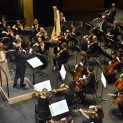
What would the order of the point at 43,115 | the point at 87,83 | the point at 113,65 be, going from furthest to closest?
the point at 113,65 → the point at 87,83 → the point at 43,115

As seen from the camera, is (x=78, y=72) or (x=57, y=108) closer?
(x=57, y=108)

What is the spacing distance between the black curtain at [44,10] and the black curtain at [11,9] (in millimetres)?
783

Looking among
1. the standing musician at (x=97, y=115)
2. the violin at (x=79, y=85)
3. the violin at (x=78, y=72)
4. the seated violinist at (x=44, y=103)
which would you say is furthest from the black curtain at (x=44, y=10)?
the standing musician at (x=97, y=115)

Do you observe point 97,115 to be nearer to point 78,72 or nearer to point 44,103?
point 44,103

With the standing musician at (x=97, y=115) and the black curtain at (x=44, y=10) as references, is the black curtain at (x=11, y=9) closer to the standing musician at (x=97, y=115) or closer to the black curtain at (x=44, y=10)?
the black curtain at (x=44, y=10)

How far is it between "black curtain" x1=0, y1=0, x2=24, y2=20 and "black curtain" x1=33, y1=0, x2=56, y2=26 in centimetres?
78

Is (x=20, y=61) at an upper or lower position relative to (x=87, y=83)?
upper

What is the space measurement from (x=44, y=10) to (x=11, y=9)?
5.44ft

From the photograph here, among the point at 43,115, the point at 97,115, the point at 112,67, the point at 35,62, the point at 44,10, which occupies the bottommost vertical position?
the point at 43,115

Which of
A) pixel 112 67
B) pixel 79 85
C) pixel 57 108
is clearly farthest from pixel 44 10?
pixel 57 108

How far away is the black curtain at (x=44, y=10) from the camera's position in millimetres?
12878

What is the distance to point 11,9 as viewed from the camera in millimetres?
12695

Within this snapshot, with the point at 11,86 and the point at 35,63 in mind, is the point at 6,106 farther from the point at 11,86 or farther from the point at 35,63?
the point at 35,63

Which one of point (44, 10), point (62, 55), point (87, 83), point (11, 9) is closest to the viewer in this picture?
point (87, 83)
